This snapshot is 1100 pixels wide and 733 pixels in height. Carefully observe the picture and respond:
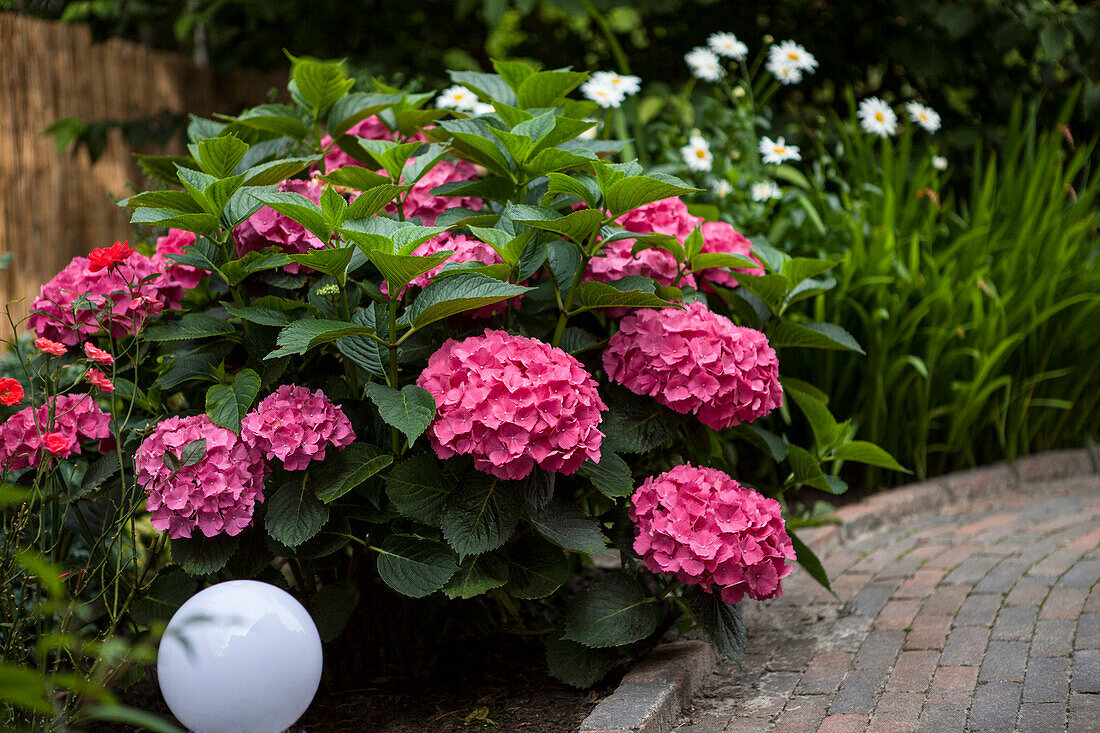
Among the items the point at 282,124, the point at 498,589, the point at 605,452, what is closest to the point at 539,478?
the point at 605,452

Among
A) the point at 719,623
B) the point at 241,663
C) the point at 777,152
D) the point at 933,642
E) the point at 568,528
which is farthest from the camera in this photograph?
the point at 777,152

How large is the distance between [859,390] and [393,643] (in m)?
1.90

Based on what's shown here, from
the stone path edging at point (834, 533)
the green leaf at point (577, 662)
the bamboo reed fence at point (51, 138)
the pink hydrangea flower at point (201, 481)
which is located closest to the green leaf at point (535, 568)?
the green leaf at point (577, 662)

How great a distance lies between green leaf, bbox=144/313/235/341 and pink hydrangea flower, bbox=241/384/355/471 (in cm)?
20

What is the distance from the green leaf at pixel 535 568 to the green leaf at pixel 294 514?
0.39 metres

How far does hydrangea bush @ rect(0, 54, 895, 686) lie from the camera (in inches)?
68.6

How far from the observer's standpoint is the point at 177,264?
2.04m

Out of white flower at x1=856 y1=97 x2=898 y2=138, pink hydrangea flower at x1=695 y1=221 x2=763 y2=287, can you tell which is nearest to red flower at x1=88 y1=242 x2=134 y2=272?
pink hydrangea flower at x1=695 y1=221 x2=763 y2=287

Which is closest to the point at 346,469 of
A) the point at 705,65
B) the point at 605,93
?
the point at 605,93

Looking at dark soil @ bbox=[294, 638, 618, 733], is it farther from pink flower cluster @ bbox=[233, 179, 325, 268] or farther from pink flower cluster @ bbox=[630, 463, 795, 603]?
pink flower cluster @ bbox=[233, 179, 325, 268]

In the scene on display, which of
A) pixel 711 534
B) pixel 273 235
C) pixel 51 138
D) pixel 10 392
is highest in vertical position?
pixel 51 138

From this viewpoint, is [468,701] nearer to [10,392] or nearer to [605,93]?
[10,392]

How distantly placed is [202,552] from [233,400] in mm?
297

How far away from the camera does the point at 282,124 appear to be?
224 cm
